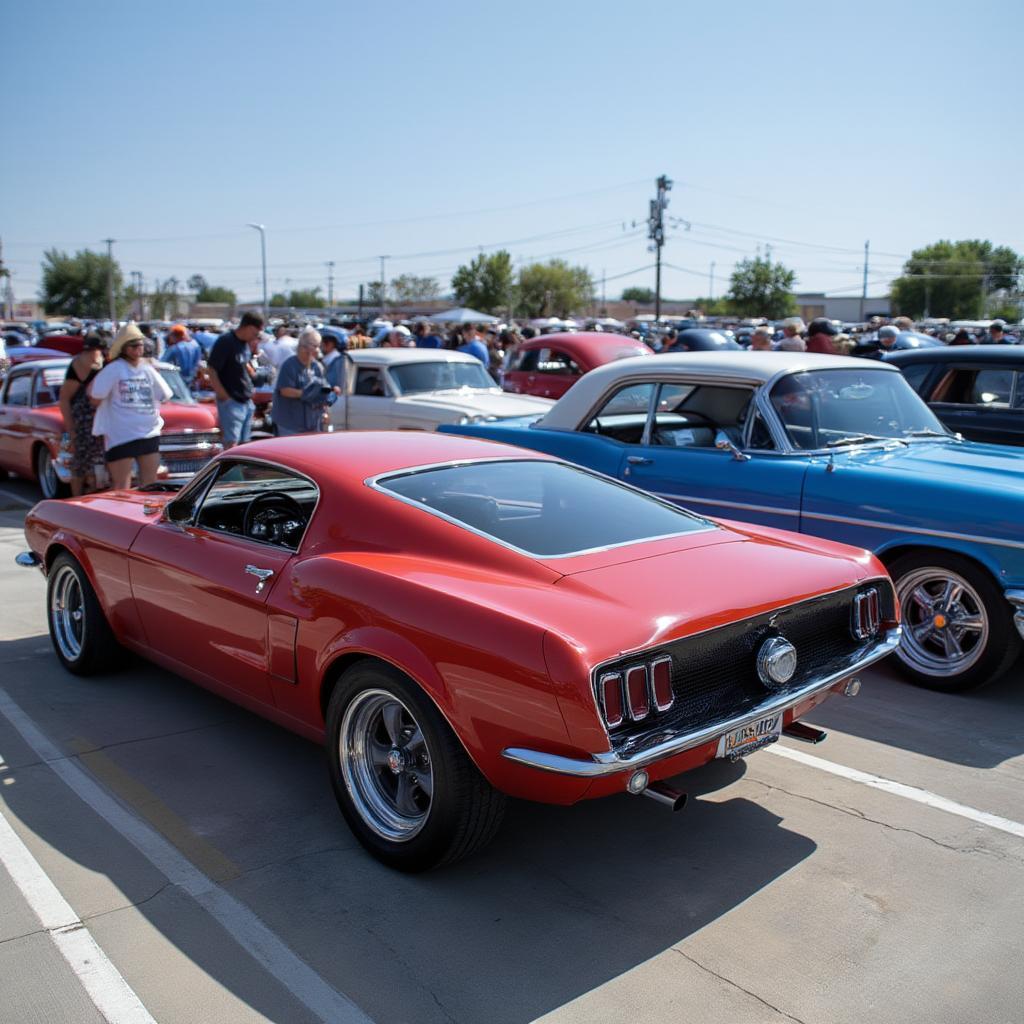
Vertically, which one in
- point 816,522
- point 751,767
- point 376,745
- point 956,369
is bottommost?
point 751,767

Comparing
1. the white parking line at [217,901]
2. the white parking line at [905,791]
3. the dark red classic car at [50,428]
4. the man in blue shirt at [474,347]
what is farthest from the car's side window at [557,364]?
the white parking line at [217,901]

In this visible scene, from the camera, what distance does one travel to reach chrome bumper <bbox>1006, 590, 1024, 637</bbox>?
16.0 feet

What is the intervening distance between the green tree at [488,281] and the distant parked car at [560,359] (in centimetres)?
8237

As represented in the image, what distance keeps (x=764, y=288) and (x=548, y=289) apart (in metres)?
24.9

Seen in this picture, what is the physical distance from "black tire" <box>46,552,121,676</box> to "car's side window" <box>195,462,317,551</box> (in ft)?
3.46

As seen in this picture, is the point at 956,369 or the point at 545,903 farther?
the point at 956,369

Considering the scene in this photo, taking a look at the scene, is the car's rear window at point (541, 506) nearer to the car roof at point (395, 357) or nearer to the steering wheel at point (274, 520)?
the steering wheel at point (274, 520)

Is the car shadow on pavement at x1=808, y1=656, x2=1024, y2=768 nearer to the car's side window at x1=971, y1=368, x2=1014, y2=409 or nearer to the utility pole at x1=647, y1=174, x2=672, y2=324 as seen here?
the car's side window at x1=971, y1=368, x2=1014, y2=409

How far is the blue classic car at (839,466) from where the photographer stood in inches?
202

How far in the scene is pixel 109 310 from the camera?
9794cm

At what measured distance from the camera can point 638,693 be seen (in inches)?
119

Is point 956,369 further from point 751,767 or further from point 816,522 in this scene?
point 751,767

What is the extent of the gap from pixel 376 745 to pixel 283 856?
507 mm

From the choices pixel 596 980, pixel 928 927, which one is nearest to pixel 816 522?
pixel 928 927
